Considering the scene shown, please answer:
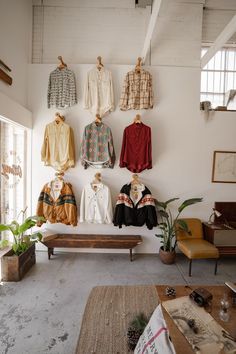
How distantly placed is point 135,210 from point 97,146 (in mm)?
1220

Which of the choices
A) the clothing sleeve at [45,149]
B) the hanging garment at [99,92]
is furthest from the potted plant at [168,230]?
the clothing sleeve at [45,149]

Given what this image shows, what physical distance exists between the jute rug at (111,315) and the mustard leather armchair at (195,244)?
127 cm

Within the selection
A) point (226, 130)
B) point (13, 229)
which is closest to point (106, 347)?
point (13, 229)

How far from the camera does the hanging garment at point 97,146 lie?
10.9 ft

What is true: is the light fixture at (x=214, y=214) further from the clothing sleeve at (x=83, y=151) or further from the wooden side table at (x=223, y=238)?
the clothing sleeve at (x=83, y=151)

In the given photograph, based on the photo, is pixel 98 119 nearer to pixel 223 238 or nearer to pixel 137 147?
pixel 137 147

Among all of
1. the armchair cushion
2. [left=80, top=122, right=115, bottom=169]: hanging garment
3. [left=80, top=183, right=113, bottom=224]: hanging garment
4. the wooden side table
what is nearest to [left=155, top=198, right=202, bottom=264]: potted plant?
the armchair cushion

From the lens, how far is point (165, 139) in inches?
137

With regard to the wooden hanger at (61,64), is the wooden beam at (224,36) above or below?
above

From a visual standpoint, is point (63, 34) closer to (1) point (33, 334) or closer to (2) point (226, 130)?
(2) point (226, 130)

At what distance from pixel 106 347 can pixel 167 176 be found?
2704mm

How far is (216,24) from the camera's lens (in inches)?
149

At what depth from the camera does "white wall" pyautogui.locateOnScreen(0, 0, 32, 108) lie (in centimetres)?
271

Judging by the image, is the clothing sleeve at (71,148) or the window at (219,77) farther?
the window at (219,77)
